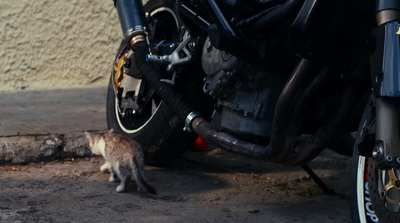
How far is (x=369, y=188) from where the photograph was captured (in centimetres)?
254

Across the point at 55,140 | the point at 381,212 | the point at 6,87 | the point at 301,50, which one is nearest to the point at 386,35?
the point at 301,50

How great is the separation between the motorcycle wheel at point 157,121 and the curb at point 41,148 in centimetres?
26

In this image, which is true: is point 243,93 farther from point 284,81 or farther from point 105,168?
point 105,168

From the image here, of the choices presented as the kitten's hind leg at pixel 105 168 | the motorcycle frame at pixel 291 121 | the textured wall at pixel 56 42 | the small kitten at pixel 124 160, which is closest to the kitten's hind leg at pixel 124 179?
the small kitten at pixel 124 160

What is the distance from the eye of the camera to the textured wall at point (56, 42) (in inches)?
251

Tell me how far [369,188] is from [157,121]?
5.94ft

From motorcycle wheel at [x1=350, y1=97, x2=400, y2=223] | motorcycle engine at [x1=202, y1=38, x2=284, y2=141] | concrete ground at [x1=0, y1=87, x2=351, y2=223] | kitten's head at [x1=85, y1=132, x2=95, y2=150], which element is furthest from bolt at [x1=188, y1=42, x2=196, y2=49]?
motorcycle wheel at [x1=350, y1=97, x2=400, y2=223]

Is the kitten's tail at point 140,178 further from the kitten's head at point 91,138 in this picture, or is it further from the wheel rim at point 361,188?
the wheel rim at point 361,188

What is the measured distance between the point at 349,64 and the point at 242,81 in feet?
2.27

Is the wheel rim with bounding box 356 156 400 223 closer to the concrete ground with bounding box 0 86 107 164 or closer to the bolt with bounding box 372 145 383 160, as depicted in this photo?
the bolt with bounding box 372 145 383 160

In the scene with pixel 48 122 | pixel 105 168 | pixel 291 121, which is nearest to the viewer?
pixel 291 121

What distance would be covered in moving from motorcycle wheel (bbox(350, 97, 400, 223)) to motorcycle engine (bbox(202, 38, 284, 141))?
602 mm

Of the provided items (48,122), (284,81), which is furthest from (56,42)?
(284,81)

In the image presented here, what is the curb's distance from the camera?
14.1 ft
